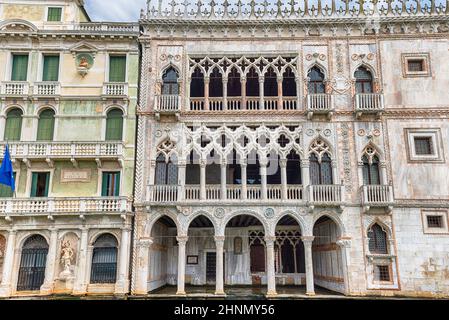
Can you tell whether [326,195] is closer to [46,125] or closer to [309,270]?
[309,270]

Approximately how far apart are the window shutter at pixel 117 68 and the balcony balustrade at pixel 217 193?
7214 millimetres

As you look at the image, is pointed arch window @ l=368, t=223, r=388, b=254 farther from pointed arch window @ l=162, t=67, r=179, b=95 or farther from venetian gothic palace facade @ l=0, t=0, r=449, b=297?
pointed arch window @ l=162, t=67, r=179, b=95

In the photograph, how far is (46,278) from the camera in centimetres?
1898

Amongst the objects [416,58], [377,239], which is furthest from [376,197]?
[416,58]

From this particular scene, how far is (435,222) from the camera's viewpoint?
1975 cm

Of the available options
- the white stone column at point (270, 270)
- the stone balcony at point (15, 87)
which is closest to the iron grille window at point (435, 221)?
the white stone column at point (270, 270)

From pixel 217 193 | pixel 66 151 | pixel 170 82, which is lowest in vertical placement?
pixel 217 193

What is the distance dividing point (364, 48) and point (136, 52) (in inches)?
552

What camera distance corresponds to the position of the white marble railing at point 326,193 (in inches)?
775

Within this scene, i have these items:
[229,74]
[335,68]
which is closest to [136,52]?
[229,74]

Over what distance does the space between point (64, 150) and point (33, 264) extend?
21.2ft

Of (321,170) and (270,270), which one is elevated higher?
(321,170)

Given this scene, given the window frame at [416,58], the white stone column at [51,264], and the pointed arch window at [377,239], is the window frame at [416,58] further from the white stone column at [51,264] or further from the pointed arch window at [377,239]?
the white stone column at [51,264]
